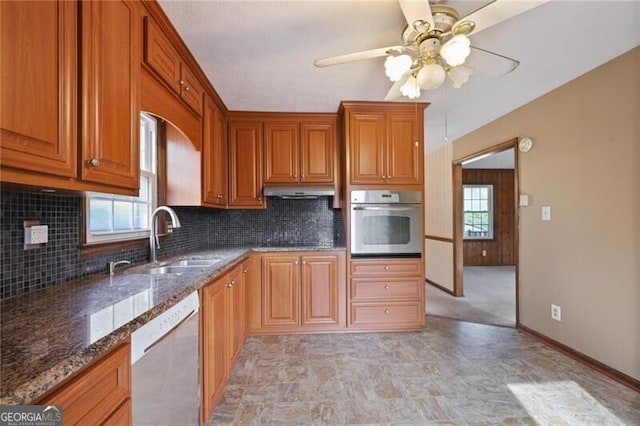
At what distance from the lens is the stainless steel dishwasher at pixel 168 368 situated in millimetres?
994

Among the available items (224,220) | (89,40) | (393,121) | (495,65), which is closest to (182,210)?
(224,220)

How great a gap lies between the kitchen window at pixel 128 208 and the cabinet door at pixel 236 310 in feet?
2.36

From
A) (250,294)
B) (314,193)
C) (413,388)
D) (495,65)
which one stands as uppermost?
(495,65)

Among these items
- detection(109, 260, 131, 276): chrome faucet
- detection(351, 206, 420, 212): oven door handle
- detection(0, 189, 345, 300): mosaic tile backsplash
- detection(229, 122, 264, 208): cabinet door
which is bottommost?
detection(109, 260, 131, 276): chrome faucet

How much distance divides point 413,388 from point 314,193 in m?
1.97

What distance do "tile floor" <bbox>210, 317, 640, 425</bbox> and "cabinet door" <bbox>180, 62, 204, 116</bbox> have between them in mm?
2066

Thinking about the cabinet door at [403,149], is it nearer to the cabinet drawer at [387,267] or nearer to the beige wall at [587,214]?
the cabinet drawer at [387,267]

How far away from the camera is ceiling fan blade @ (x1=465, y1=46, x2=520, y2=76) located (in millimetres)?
1642

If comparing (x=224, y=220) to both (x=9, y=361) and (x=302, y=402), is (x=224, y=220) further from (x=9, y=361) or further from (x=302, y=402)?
(x=9, y=361)

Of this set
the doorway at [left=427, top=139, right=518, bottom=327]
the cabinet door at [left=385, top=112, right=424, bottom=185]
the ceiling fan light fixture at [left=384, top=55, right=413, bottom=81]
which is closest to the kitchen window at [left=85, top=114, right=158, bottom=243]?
the ceiling fan light fixture at [left=384, top=55, right=413, bottom=81]

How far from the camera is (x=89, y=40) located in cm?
107

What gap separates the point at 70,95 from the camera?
100cm

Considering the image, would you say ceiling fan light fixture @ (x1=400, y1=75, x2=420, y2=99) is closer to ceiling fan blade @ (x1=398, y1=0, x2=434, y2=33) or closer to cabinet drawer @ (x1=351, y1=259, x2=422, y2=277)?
ceiling fan blade @ (x1=398, y1=0, x2=434, y2=33)

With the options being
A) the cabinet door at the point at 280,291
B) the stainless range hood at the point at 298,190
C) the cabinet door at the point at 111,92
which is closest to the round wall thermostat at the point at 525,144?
the stainless range hood at the point at 298,190
